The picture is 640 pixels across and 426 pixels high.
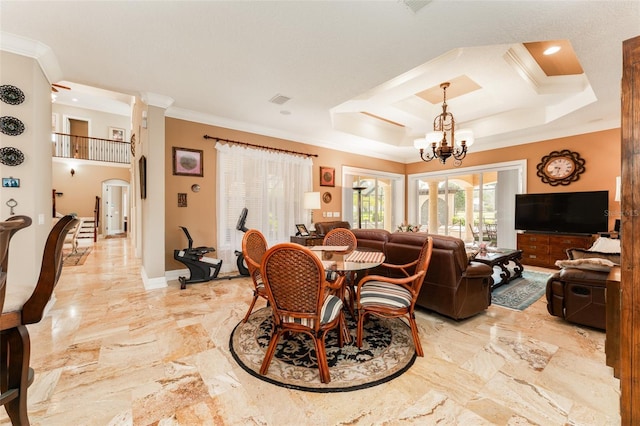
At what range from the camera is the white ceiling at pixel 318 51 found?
2125 millimetres

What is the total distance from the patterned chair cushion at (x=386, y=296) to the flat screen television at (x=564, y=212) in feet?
15.3

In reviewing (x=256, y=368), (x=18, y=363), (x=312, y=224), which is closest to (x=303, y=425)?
(x=256, y=368)

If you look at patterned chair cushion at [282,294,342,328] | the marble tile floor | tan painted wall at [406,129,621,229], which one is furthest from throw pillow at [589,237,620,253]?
patterned chair cushion at [282,294,342,328]

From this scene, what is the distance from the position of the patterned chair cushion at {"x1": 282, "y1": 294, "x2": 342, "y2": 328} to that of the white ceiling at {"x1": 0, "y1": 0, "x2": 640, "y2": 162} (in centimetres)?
233

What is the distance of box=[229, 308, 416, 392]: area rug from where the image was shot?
182cm

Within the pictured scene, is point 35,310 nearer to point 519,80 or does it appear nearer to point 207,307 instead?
point 207,307

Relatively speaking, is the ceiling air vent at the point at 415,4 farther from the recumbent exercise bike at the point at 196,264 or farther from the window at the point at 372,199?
the window at the point at 372,199

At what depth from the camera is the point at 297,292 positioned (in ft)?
5.75

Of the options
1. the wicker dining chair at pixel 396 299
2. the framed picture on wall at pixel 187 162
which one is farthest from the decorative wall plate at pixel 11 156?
the wicker dining chair at pixel 396 299

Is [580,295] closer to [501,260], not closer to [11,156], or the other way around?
[501,260]

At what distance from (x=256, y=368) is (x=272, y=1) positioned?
281 cm

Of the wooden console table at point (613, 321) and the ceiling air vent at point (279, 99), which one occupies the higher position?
the ceiling air vent at point (279, 99)

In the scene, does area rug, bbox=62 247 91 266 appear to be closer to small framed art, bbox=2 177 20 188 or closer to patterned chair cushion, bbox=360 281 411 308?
small framed art, bbox=2 177 20 188

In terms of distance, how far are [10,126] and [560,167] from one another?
327 inches
